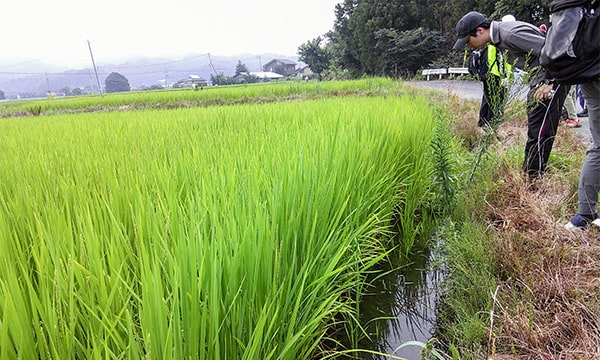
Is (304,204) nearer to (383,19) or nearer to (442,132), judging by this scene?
(442,132)

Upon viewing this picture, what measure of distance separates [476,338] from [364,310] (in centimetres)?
55

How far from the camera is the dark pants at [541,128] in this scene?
2162mm

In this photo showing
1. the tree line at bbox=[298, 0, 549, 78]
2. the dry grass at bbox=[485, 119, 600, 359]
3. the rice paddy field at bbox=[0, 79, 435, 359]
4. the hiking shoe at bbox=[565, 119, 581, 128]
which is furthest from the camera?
the tree line at bbox=[298, 0, 549, 78]

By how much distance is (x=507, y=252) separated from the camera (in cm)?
157

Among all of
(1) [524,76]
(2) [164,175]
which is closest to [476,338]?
(2) [164,175]

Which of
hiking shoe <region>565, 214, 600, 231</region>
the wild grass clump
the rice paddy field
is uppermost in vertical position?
the rice paddy field

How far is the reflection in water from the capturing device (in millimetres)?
1428

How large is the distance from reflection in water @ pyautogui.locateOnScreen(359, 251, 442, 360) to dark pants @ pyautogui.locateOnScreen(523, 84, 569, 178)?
1146 mm

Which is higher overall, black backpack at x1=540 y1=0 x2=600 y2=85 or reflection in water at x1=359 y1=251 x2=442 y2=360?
black backpack at x1=540 y1=0 x2=600 y2=85

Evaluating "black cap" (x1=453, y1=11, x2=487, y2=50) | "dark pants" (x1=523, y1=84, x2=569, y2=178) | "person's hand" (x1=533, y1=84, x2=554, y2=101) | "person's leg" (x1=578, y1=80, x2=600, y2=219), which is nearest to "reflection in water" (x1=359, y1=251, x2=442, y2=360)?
"person's leg" (x1=578, y1=80, x2=600, y2=219)

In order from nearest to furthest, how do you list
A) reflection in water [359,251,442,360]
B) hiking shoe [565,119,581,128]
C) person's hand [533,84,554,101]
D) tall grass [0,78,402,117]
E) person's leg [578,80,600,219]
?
reflection in water [359,251,442,360]
person's leg [578,80,600,219]
person's hand [533,84,554,101]
hiking shoe [565,119,581,128]
tall grass [0,78,402,117]

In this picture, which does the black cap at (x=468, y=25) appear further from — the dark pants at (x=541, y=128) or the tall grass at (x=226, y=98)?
the tall grass at (x=226, y=98)

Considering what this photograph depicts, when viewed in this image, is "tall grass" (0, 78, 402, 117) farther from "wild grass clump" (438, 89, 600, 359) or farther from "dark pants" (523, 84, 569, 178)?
"wild grass clump" (438, 89, 600, 359)

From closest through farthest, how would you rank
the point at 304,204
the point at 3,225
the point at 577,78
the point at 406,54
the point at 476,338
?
the point at 3,225 < the point at 476,338 < the point at 304,204 < the point at 577,78 < the point at 406,54
